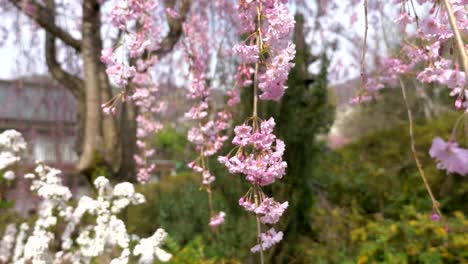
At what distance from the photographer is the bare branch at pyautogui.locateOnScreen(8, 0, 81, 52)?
15.9ft

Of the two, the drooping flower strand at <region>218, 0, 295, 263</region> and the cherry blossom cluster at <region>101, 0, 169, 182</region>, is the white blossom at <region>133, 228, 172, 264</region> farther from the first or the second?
the drooping flower strand at <region>218, 0, 295, 263</region>

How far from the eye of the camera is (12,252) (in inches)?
151

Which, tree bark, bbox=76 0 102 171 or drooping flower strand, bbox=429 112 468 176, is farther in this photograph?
tree bark, bbox=76 0 102 171

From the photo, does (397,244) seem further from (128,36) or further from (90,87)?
(90,87)

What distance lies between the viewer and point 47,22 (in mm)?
4969

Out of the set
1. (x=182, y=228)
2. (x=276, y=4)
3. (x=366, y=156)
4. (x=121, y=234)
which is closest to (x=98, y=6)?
(x=182, y=228)

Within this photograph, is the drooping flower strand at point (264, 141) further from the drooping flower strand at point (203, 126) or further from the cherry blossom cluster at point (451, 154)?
the drooping flower strand at point (203, 126)

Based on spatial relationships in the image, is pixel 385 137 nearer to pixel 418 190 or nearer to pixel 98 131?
pixel 418 190

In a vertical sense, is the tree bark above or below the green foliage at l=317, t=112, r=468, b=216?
above

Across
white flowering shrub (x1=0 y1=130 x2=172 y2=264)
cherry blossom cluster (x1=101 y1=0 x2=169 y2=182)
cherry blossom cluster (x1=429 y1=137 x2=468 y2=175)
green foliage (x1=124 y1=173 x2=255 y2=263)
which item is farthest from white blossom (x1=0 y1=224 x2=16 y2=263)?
cherry blossom cluster (x1=429 y1=137 x2=468 y2=175)

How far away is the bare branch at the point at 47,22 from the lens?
4840 mm

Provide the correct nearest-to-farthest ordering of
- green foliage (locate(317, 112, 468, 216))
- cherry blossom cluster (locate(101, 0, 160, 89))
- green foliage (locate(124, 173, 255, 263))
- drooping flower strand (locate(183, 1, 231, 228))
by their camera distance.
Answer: cherry blossom cluster (locate(101, 0, 160, 89))
drooping flower strand (locate(183, 1, 231, 228))
green foliage (locate(124, 173, 255, 263))
green foliage (locate(317, 112, 468, 216))

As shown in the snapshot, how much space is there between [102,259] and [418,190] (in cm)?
360

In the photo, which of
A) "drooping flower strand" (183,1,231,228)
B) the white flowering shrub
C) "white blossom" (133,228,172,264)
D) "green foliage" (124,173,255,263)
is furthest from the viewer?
"green foliage" (124,173,255,263)
